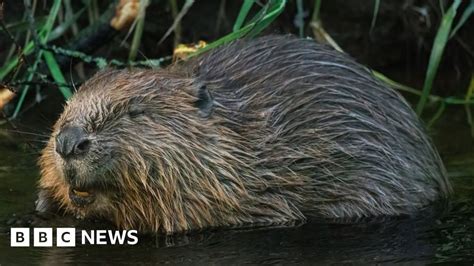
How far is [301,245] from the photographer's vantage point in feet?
12.5

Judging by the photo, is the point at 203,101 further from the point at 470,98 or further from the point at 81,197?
the point at 470,98

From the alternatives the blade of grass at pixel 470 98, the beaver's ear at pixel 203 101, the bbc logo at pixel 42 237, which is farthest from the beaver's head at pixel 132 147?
the blade of grass at pixel 470 98

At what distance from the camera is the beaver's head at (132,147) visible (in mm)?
3807

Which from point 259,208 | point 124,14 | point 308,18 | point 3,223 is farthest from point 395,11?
point 3,223

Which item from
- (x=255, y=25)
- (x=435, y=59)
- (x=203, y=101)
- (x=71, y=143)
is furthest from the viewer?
(x=435, y=59)

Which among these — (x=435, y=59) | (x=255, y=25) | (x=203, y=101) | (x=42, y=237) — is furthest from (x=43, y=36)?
(x=435, y=59)

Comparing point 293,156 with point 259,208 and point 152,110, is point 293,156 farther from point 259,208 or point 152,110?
point 152,110

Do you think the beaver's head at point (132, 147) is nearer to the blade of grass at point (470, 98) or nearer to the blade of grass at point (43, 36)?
the blade of grass at point (43, 36)

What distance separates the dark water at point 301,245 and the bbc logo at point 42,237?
0.11 feet

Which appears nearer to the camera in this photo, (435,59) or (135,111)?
(135,111)

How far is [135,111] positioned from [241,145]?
1.33 ft

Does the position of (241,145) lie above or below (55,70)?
below

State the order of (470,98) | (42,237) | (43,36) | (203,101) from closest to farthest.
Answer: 1. (42,237)
2. (203,101)
3. (43,36)
4. (470,98)

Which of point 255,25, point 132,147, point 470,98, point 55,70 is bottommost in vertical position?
point 132,147
